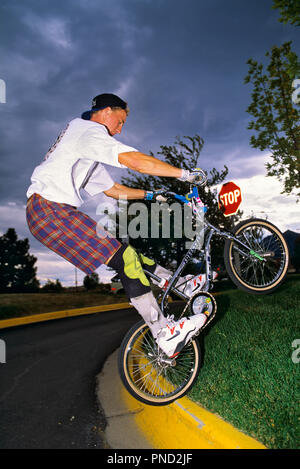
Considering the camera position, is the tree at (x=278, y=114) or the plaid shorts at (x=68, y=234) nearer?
the plaid shorts at (x=68, y=234)

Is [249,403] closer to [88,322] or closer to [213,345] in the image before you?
[213,345]

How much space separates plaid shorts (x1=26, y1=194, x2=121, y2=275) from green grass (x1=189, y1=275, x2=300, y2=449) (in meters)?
1.70

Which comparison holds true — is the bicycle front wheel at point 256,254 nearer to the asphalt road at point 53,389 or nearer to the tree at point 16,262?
the asphalt road at point 53,389

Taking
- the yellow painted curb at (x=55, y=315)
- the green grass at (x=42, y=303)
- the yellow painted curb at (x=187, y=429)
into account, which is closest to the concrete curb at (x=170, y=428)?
the yellow painted curb at (x=187, y=429)

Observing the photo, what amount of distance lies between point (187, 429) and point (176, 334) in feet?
2.61

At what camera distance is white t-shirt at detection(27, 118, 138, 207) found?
2.46 m

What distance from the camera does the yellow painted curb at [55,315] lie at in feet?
32.6

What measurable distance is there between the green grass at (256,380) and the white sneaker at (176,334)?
1.87 feet

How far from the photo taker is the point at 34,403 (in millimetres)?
3521

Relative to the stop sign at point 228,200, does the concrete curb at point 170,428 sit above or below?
below

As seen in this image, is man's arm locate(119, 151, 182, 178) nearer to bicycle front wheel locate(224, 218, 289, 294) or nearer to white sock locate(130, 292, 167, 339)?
white sock locate(130, 292, 167, 339)

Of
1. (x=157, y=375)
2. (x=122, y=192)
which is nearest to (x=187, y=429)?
(x=157, y=375)

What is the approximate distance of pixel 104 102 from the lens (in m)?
2.87
